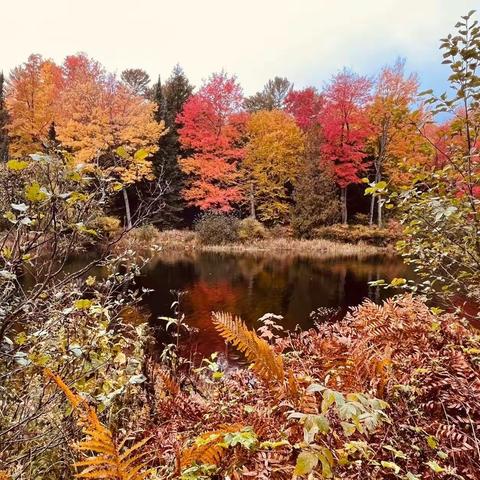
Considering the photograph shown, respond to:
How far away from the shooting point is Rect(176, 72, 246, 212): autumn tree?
27.1 meters

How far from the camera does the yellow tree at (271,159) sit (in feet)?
92.2

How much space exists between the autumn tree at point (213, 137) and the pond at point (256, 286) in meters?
6.38

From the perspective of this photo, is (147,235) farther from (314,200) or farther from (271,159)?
(314,200)

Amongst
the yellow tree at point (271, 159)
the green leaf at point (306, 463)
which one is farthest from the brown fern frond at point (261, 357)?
the yellow tree at point (271, 159)

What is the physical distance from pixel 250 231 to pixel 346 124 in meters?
9.09

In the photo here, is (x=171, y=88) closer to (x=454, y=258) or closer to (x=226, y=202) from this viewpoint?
(x=226, y=202)

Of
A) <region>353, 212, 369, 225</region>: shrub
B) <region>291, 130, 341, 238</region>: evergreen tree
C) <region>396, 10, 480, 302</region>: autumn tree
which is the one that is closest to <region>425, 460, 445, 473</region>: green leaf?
<region>396, 10, 480, 302</region>: autumn tree

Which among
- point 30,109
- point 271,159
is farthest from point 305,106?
point 30,109

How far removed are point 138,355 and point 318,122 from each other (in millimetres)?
26637

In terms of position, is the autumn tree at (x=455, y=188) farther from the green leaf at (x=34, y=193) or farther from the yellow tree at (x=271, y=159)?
the yellow tree at (x=271, y=159)

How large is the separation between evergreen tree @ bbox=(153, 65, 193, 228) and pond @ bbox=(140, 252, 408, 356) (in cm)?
650

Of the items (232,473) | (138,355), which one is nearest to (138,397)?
(138,355)

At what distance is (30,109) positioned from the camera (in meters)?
29.6

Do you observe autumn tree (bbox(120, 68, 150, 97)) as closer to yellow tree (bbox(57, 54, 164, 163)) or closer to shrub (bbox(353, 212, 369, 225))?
yellow tree (bbox(57, 54, 164, 163))
